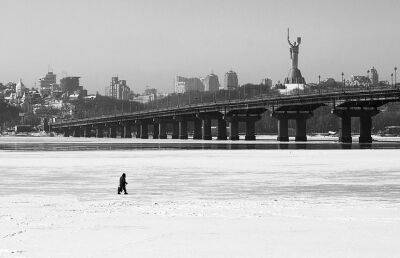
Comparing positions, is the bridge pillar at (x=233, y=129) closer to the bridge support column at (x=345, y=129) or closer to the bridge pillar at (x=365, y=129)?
the bridge support column at (x=345, y=129)

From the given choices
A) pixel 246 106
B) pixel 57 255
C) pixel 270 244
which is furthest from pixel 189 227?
pixel 246 106

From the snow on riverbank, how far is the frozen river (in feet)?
0.09

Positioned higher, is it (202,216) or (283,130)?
(283,130)

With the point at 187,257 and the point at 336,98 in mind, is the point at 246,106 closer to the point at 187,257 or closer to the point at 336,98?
the point at 336,98

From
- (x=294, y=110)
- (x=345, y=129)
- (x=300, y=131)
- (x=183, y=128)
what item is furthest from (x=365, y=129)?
(x=183, y=128)

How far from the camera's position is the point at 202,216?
845 inches

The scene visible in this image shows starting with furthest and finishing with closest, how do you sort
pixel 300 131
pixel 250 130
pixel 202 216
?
pixel 250 130 → pixel 300 131 → pixel 202 216

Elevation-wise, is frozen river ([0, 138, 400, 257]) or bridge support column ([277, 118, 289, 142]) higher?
bridge support column ([277, 118, 289, 142])

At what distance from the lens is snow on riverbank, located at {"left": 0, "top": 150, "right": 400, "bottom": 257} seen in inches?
626

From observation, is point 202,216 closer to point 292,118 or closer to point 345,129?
point 345,129

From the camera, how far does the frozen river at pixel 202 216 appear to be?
1591cm

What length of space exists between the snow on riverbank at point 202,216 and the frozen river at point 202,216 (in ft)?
0.09

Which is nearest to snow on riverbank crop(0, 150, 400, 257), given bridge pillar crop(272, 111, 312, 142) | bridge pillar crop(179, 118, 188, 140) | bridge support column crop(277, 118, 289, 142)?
bridge pillar crop(272, 111, 312, 142)

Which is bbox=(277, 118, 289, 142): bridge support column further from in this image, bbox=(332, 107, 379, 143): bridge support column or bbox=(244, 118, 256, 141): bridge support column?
bbox=(332, 107, 379, 143): bridge support column
